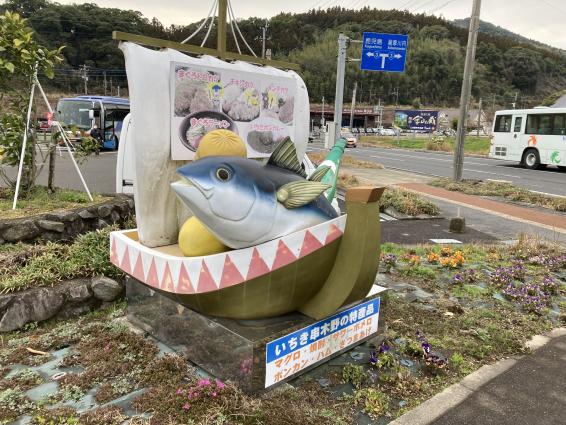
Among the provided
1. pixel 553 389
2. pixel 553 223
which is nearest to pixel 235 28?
pixel 553 389

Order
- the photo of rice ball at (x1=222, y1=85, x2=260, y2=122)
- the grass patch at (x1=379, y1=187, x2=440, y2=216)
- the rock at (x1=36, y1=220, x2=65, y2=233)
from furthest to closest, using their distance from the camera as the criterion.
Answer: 1. the grass patch at (x1=379, y1=187, x2=440, y2=216)
2. the rock at (x1=36, y1=220, x2=65, y2=233)
3. the photo of rice ball at (x1=222, y1=85, x2=260, y2=122)

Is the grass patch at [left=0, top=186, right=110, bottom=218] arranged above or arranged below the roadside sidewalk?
above

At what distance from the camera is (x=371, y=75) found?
4232 inches

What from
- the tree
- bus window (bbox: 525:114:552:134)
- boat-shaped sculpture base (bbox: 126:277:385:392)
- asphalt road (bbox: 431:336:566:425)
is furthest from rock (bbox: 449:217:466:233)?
bus window (bbox: 525:114:552:134)

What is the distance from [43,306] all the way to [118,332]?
0.84 metres

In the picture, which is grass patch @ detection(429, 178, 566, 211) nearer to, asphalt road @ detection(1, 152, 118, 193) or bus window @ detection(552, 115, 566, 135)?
bus window @ detection(552, 115, 566, 135)

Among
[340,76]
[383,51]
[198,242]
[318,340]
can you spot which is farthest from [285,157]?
[383,51]

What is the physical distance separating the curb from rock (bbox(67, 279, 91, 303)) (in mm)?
2981

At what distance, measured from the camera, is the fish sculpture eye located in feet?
8.48

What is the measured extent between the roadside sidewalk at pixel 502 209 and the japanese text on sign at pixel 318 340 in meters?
6.83

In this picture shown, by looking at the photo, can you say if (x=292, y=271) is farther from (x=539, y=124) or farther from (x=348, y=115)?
(x=348, y=115)

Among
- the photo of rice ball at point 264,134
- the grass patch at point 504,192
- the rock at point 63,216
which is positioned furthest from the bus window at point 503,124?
the rock at point 63,216

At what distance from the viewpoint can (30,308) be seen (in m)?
3.89

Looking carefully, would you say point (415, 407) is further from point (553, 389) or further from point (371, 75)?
point (371, 75)
